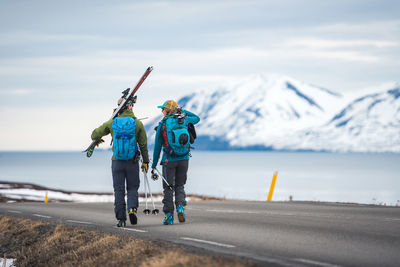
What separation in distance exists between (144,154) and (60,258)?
2471 millimetres

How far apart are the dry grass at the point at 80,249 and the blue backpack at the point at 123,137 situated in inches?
59.9

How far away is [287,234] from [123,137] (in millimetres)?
3522

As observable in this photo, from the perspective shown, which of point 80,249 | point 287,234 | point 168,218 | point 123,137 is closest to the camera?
point 287,234

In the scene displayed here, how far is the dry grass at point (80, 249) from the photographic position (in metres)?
7.77

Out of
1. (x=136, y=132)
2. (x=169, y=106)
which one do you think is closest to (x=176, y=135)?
(x=169, y=106)

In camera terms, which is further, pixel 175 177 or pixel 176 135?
pixel 175 177

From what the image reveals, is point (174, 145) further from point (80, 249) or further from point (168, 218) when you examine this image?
point (80, 249)

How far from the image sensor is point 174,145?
11.2m

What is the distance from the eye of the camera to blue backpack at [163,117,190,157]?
1120cm

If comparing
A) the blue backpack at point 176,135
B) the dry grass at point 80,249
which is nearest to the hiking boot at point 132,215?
the dry grass at point 80,249

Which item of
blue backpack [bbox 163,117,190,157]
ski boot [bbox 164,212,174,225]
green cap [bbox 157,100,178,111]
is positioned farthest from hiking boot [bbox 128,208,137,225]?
green cap [bbox 157,100,178,111]

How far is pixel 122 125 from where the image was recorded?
11.1m

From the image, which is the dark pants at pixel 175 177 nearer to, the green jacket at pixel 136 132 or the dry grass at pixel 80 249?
the green jacket at pixel 136 132

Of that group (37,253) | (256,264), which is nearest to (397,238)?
(256,264)
